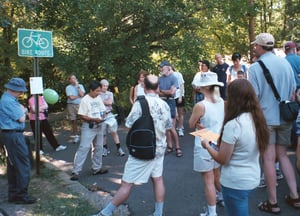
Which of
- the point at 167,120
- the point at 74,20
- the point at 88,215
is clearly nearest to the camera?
the point at 167,120

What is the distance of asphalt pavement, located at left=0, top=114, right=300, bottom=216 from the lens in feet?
14.7

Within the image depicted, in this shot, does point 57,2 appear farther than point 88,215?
Yes

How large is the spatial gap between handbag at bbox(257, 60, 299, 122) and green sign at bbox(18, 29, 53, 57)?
3699 millimetres

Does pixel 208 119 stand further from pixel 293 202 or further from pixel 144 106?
pixel 293 202

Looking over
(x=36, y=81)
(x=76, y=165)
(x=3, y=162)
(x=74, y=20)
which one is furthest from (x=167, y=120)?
(x=74, y=20)

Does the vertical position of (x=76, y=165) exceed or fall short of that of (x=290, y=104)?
it falls short

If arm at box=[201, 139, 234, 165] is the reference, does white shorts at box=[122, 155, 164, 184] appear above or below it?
below

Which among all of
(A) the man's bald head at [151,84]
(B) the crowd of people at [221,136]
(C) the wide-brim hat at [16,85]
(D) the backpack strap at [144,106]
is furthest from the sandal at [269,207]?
(C) the wide-brim hat at [16,85]

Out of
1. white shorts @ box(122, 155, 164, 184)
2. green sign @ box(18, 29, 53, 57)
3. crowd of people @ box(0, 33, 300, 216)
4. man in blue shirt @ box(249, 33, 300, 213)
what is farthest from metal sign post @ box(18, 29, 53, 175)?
man in blue shirt @ box(249, 33, 300, 213)

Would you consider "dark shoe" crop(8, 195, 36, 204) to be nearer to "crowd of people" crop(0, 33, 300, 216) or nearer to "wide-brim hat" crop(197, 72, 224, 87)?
"crowd of people" crop(0, 33, 300, 216)

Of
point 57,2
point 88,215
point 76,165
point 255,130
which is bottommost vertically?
point 88,215

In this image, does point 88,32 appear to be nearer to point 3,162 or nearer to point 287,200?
point 3,162

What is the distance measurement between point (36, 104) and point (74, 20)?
4591mm

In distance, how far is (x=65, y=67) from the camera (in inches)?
405
